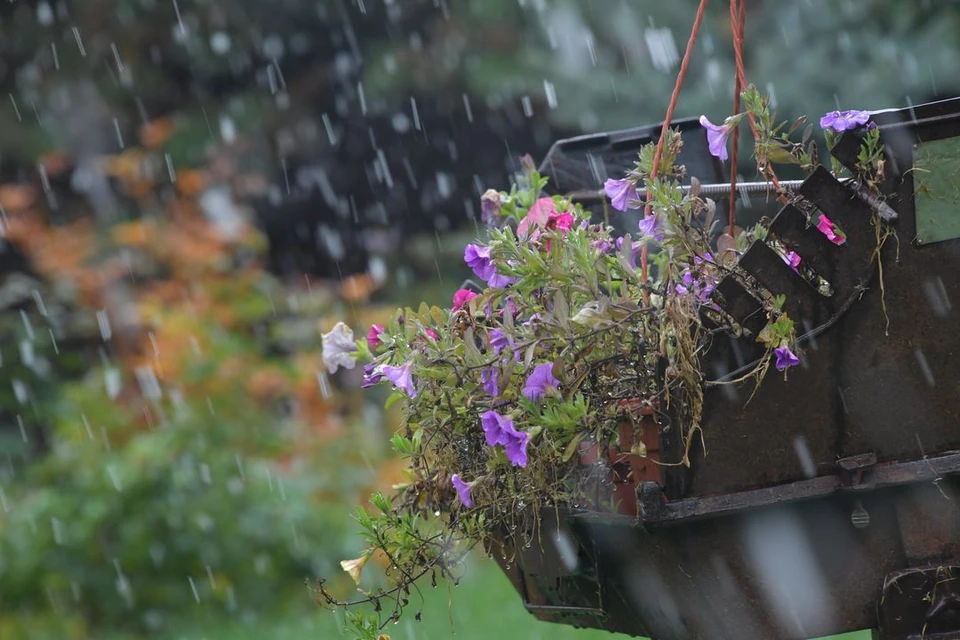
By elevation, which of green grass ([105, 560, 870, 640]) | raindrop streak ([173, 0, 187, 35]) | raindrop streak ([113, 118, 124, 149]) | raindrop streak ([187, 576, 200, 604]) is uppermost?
raindrop streak ([173, 0, 187, 35])

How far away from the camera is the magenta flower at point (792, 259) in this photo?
3.84 ft

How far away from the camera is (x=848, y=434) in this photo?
46.0 inches

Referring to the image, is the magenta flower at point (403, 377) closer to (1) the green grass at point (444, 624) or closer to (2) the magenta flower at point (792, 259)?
(2) the magenta flower at point (792, 259)

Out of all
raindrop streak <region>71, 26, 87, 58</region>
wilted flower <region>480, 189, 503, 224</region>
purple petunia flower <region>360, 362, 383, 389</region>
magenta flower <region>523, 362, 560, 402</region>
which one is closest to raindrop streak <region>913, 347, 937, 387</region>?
magenta flower <region>523, 362, 560, 402</region>

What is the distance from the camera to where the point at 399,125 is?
8.01 metres

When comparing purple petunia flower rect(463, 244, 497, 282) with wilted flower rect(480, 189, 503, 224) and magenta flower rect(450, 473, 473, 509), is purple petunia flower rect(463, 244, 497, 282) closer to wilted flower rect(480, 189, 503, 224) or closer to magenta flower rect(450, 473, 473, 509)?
magenta flower rect(450, 473, 473, 509)

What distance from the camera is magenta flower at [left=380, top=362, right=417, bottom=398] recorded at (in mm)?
1341

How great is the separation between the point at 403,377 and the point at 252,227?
5630 mm

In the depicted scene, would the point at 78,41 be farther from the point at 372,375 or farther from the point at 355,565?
the point at 355,565

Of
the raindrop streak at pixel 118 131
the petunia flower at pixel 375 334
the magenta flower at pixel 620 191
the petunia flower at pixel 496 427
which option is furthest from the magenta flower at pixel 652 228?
the raindrop streak at pixel 118 131

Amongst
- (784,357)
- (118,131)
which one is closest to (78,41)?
(118,131)

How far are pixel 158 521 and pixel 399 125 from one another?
14.0 feet

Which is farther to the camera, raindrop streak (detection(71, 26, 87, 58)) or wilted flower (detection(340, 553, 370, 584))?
raindrop streak (detection(71, 26, 87, 58))

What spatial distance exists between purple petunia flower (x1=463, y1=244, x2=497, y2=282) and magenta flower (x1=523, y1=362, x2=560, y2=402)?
18cm
